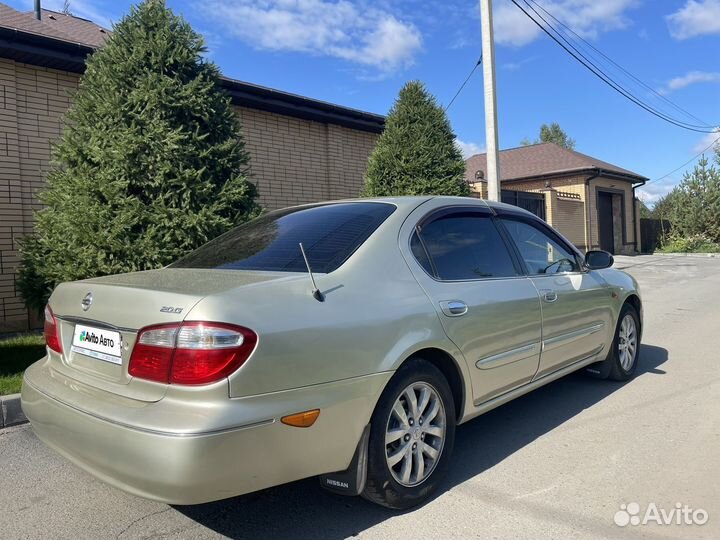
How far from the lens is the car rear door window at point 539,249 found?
4.13 m

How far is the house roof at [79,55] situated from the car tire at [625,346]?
6186 mm

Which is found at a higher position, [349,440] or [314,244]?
[314,244]

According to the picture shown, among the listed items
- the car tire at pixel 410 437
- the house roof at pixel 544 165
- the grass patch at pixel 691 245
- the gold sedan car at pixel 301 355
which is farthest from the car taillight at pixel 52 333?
the grass patch at pixel 691 245

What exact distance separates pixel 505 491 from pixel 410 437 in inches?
27.1

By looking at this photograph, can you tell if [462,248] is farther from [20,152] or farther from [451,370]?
[20,152]

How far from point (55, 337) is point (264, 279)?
1251 millimetres

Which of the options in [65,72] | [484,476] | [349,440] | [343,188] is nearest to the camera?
[349,440]

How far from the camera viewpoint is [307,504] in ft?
9.92

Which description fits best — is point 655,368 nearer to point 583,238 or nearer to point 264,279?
point 264,279

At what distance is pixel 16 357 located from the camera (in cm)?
561

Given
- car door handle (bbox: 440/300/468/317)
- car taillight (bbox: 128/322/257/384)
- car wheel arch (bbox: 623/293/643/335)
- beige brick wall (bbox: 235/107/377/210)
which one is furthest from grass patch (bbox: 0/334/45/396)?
car wheel arch (bbox: 623/293/643/335)

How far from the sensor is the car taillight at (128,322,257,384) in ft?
7.29

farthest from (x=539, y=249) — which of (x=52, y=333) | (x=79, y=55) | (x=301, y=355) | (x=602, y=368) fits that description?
(x=79, y=55)

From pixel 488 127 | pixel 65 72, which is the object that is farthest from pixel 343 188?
pixel 65 72
